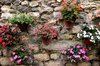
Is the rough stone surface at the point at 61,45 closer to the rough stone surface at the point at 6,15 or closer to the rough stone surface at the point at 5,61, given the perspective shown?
the rough stone surface at the point at 5,61

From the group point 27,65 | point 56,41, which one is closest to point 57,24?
point 56,41

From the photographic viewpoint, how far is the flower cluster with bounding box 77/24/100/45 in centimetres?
528

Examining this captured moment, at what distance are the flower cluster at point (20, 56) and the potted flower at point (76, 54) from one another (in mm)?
821

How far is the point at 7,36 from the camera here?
5.23 meters

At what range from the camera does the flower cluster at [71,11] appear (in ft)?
17.5

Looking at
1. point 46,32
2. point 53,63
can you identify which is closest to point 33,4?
point 46,32

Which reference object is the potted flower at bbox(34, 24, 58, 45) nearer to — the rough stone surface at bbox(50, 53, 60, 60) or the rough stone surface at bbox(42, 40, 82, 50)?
the rough stone surface at bbox(42, 40, 82, 50)

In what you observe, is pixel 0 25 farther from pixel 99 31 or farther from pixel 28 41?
pixel 99 31

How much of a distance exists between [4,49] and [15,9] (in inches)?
38.8

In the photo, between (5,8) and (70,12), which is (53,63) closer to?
(70,12)

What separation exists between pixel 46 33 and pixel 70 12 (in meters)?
0.73

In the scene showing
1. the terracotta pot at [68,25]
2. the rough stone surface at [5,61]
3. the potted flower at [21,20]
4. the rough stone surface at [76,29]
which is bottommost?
the rough stone surface at [5,61]

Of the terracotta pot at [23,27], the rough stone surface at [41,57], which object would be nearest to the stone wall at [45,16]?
the rough stone surface at [41,57]

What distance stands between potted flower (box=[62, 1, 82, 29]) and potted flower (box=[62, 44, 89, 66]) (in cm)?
63
